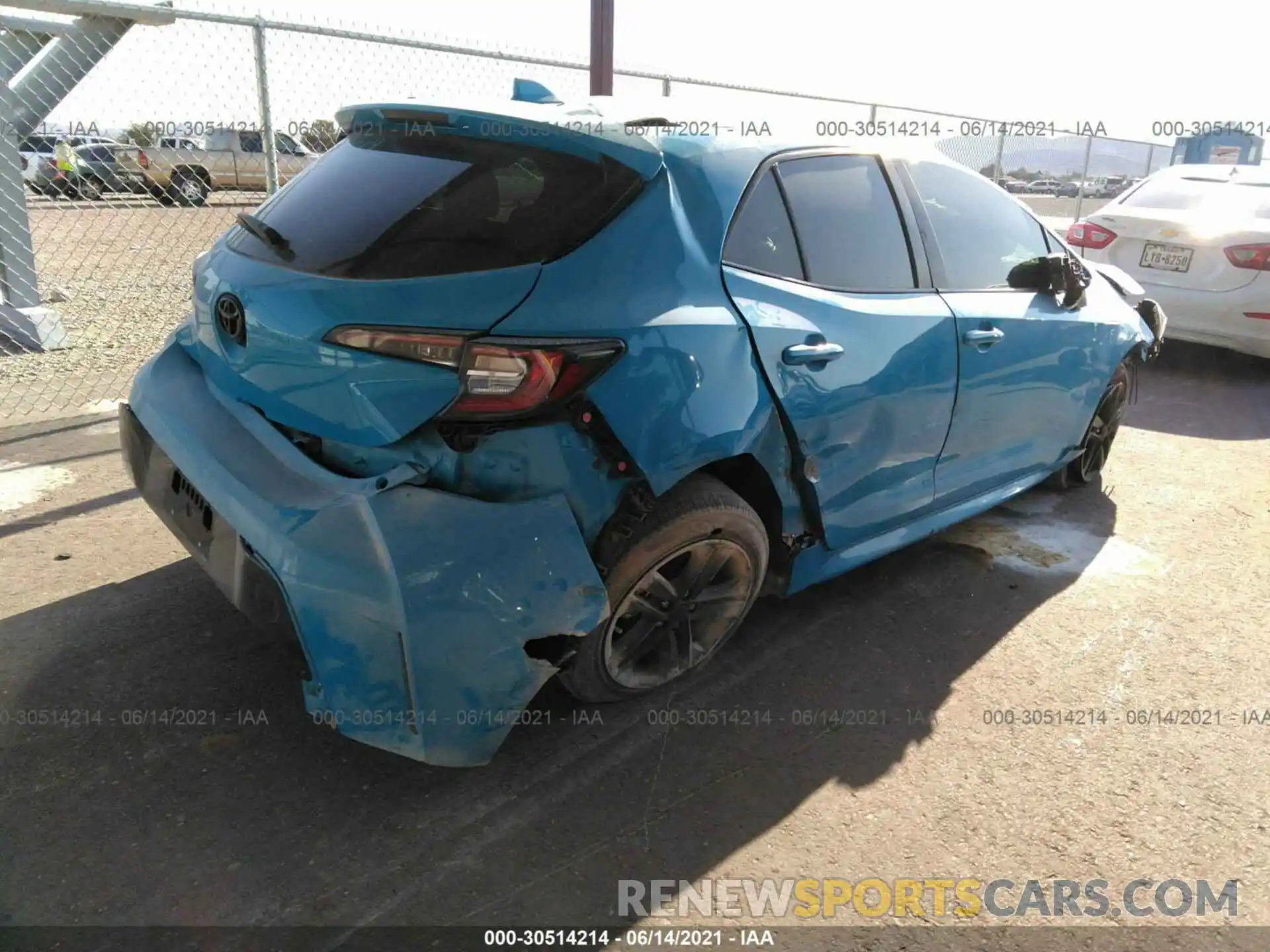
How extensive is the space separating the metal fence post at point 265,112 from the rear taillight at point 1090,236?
6281mm

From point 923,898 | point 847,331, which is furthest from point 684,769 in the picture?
point 847,331

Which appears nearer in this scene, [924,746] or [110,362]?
[924,746]

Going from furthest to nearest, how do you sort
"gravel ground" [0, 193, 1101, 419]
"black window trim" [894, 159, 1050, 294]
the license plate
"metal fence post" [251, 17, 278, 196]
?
1. the license plate
2. "gravel ground" [0, 193, 1101, 419]
3. "metal fence post" [251, 17, 278, 196]
4. "black window trim" [894, 159, 1050, 294]

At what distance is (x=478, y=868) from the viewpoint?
2197 millimetres

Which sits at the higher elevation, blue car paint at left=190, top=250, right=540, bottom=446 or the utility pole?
the utility pole

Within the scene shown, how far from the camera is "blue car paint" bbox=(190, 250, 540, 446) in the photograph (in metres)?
2.17

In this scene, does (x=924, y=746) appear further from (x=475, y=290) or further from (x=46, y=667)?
(x=46, y=667)

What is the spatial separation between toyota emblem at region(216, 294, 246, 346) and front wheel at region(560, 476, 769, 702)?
121 centimetres

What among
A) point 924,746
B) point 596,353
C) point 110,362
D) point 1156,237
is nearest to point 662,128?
point 596,353

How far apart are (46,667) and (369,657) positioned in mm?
1438

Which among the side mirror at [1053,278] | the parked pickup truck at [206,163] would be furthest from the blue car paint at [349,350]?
the parked pickup truck at [206,163]

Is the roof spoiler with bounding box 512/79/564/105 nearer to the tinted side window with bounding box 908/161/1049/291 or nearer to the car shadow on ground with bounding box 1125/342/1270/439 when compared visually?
the tinted side window with bounding box 908/161/1049/291

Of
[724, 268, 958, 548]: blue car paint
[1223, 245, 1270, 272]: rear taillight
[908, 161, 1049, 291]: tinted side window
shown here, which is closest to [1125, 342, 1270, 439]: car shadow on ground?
[1223, 245, 1270, 272]: rear taillight

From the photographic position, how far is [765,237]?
9.05 ft
